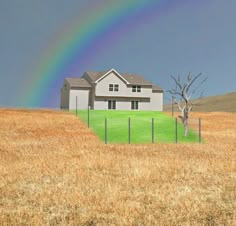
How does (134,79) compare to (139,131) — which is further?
(134,79)

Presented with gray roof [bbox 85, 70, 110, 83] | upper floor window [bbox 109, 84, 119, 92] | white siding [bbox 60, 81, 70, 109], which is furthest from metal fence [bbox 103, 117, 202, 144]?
white siding [bbox 60, 81, 70, 109]

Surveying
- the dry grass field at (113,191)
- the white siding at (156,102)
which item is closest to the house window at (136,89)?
the white siding at (156,102)

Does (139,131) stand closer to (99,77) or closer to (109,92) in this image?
(109,92)

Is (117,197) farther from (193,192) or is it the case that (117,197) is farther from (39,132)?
(39,132)

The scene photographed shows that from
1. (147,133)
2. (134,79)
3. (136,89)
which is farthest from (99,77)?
(147,133)

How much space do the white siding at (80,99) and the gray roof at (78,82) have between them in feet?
4.15

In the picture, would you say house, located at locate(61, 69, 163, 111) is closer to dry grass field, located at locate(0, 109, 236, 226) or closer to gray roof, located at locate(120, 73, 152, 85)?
gray roof, located at locate(120, 73, 152, 85)

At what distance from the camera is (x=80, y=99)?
270 ft

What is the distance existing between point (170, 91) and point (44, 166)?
1317 inches

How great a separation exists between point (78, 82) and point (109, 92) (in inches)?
278

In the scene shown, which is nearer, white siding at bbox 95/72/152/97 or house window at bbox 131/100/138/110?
white siding at bbox 95/72/152/97

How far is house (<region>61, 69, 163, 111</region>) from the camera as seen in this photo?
A: 8219 centimetres

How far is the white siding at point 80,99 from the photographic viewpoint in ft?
268

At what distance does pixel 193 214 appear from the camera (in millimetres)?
9969
